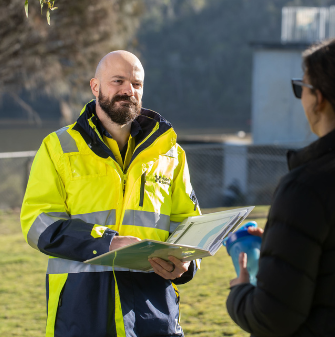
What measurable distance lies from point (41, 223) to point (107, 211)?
0.30 meters

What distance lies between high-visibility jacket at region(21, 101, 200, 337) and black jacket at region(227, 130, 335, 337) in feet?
2.80

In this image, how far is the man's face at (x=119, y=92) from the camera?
244 centimetres

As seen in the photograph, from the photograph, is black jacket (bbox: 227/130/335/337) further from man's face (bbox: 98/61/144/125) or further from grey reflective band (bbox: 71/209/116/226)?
man's face (bbox: 98/61/144/125)

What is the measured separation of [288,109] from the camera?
1988 centimetres

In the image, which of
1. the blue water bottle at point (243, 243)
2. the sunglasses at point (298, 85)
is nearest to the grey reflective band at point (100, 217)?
the blue water bottle at point (243, 243)

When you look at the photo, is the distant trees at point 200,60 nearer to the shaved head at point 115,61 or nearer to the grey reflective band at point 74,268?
the shaved head at point 115,61

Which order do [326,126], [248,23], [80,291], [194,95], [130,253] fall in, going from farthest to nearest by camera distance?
[248,23]
[194,95]
[80,291]
[130,253]
[326,126]

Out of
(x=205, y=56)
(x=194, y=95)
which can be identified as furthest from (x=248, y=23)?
(x=194, y=95)

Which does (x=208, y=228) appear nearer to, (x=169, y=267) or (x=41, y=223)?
(x=169, y=267)

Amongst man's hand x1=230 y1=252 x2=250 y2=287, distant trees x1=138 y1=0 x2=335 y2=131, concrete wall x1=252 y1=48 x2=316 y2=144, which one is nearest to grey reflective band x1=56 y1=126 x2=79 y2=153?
man's hand x1=230 y1=252 x2=250 y2=287

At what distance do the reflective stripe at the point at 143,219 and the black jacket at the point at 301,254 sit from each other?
35.7 inches

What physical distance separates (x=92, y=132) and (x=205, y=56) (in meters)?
84.2

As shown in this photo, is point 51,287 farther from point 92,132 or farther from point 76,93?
point 76,93

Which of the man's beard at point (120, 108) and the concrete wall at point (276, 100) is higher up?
the man's beard at point (120, 108)
